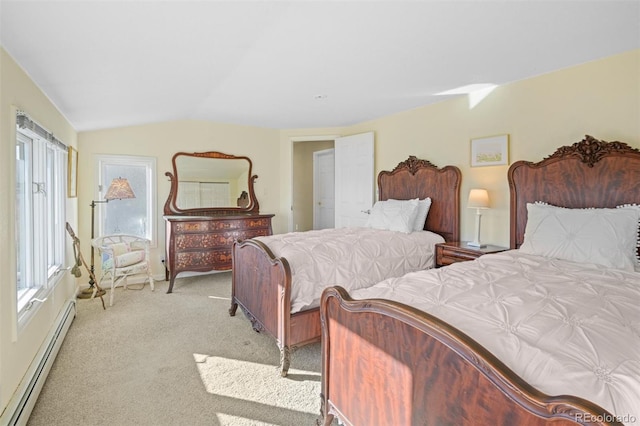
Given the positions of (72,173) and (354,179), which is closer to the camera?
(72,173)

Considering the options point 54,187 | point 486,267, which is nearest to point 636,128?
point 486,267

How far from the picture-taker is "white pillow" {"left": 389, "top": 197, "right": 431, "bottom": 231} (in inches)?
143

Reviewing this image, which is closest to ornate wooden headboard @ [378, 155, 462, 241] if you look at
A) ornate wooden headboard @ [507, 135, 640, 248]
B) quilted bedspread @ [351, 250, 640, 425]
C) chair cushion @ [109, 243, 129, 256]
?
ornate wooden headboard @ [507, 135, 640, 248]

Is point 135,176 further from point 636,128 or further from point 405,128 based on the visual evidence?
point 636,128

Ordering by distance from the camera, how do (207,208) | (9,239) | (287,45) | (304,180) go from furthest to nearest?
(304,180) → (207,208) → (287,45) → (9,239)

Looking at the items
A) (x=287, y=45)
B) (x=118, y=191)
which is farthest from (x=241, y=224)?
(x=287, y=45)

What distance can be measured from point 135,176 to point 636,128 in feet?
17.4

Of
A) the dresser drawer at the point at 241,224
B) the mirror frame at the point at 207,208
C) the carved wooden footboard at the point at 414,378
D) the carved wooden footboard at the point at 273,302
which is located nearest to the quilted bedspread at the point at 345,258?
the carved wooden footboard at the point at 273,302

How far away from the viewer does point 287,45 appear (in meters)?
2.29

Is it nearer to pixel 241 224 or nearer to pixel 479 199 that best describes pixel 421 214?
pixel 479 199

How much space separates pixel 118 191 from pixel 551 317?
418cm

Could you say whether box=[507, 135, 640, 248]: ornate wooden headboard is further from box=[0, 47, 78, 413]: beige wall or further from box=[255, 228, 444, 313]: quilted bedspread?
box=[0, 47, 78, 413]: beige wall

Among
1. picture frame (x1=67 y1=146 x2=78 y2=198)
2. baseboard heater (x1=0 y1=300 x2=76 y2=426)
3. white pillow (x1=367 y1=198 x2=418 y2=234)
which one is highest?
picture frame (x1=67 y1=146 x2=78 y2=198)

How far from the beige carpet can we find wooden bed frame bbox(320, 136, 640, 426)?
1.68 ft
